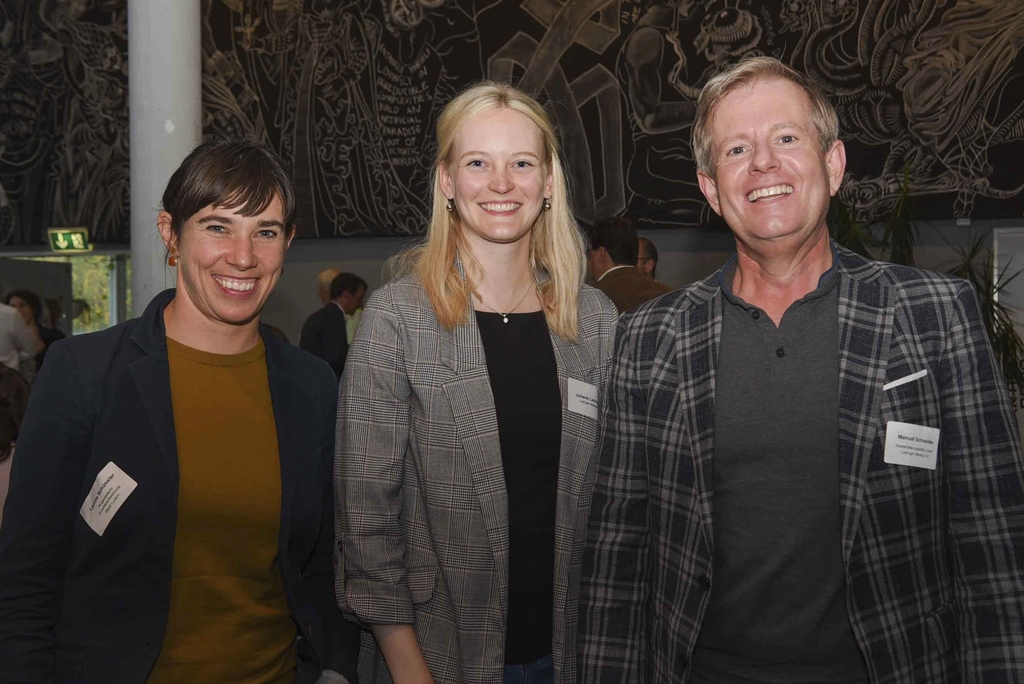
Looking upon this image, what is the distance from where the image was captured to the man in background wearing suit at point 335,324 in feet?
21.4

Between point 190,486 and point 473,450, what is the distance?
54cm

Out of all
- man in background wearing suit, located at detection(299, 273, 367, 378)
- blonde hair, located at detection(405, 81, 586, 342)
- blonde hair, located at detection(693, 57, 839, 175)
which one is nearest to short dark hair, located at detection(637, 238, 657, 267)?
man in background wearing suit, located at detection(299, 273, 367, 378)

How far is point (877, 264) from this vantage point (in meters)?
1.78

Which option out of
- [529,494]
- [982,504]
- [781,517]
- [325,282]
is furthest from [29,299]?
[982,504]

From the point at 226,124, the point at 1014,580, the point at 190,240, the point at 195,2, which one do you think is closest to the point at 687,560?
the point at 1014,580

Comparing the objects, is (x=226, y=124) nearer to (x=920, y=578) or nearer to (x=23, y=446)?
(x=23, y=446)

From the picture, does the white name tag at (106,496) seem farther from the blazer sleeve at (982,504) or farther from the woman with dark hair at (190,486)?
the blazer sleeve at (982,504)

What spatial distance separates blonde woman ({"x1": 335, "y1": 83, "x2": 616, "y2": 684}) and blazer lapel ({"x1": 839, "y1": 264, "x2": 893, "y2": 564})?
57 centimetres

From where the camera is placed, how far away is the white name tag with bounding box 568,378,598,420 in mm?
2031

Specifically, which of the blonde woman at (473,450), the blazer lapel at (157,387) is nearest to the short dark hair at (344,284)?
the blonde woman at (473,450)

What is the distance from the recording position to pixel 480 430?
1.97m

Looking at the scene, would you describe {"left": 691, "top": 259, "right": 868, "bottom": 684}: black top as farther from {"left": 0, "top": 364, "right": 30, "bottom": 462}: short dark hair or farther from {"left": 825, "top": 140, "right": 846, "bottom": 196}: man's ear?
{"left": 0, "top": 364, "right": 30, "bottom": 462}: short dark hair

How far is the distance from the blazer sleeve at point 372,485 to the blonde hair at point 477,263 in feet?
0.61

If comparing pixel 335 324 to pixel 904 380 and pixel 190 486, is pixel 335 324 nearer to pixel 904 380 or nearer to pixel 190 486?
pixel 190 486
